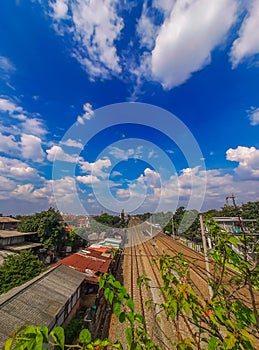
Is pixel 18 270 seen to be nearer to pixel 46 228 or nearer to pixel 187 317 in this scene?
pixel 187 317

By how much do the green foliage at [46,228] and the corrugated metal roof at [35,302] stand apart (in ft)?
43.0

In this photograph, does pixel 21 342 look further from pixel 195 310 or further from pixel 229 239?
pixel 229 239

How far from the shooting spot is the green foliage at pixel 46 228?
21.7 m

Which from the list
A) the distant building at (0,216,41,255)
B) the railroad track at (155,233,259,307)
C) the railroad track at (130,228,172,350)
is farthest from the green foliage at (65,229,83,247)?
the railroad track at (155,233,259,307)

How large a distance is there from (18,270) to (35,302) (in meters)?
4.63

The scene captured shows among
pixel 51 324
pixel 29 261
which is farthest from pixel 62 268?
pixel 51 324

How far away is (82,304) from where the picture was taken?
11203mm

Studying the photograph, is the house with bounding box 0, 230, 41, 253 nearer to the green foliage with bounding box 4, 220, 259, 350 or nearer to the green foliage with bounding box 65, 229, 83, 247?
the green foliage with bounding box 65, 229, 83, 247

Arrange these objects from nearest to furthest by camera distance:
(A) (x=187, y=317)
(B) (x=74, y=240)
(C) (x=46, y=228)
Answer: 1. (A) (x=187, y=317)
2. (C) (x=46, y=228)
3. (B) (x=74, y=240)

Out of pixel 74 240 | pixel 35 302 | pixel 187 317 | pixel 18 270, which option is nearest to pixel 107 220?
pixel 74 240

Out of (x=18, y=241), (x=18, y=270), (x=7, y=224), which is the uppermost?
(x=7, y=224)

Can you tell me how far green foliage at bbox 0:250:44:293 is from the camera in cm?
958

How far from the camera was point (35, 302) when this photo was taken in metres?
6.68

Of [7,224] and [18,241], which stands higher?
[7,224]
